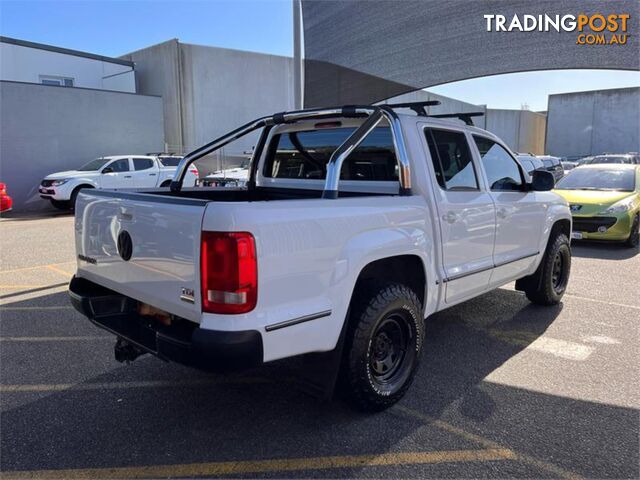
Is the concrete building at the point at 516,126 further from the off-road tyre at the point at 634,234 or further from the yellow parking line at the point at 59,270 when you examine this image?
the yellow parking line at the point at 59,270

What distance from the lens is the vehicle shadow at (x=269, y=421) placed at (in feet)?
9.21

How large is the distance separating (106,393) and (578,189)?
388 inches

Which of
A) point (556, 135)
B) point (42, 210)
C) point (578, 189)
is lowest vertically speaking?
point (42, 210)

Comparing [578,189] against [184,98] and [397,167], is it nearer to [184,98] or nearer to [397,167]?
[397,167]

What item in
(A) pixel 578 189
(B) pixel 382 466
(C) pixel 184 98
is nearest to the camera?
(B) pixel 382 466

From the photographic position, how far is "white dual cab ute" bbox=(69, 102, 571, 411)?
8.17 feet

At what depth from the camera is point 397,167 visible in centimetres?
381

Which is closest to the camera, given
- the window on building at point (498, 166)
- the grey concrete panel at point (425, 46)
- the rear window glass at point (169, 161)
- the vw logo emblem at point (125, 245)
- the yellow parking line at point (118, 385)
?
the vw logo emblem at point (125, 245)

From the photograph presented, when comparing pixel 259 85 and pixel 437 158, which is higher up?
pixel 259 85

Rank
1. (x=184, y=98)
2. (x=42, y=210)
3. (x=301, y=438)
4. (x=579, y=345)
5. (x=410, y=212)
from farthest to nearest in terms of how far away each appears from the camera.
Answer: (x=184, y=98) → (x=42, y=210) → (x=579, y=345) → (x=410, y=212) → (x=301, y=438)

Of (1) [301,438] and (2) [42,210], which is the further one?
(2) [42,210]

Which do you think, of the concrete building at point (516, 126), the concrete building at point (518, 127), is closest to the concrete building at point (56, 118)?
the concrete building at point (516, 126)

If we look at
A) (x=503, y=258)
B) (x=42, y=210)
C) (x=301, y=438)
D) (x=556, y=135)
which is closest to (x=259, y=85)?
(x=42, y=210)

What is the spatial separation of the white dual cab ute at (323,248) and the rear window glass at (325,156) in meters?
0.01
